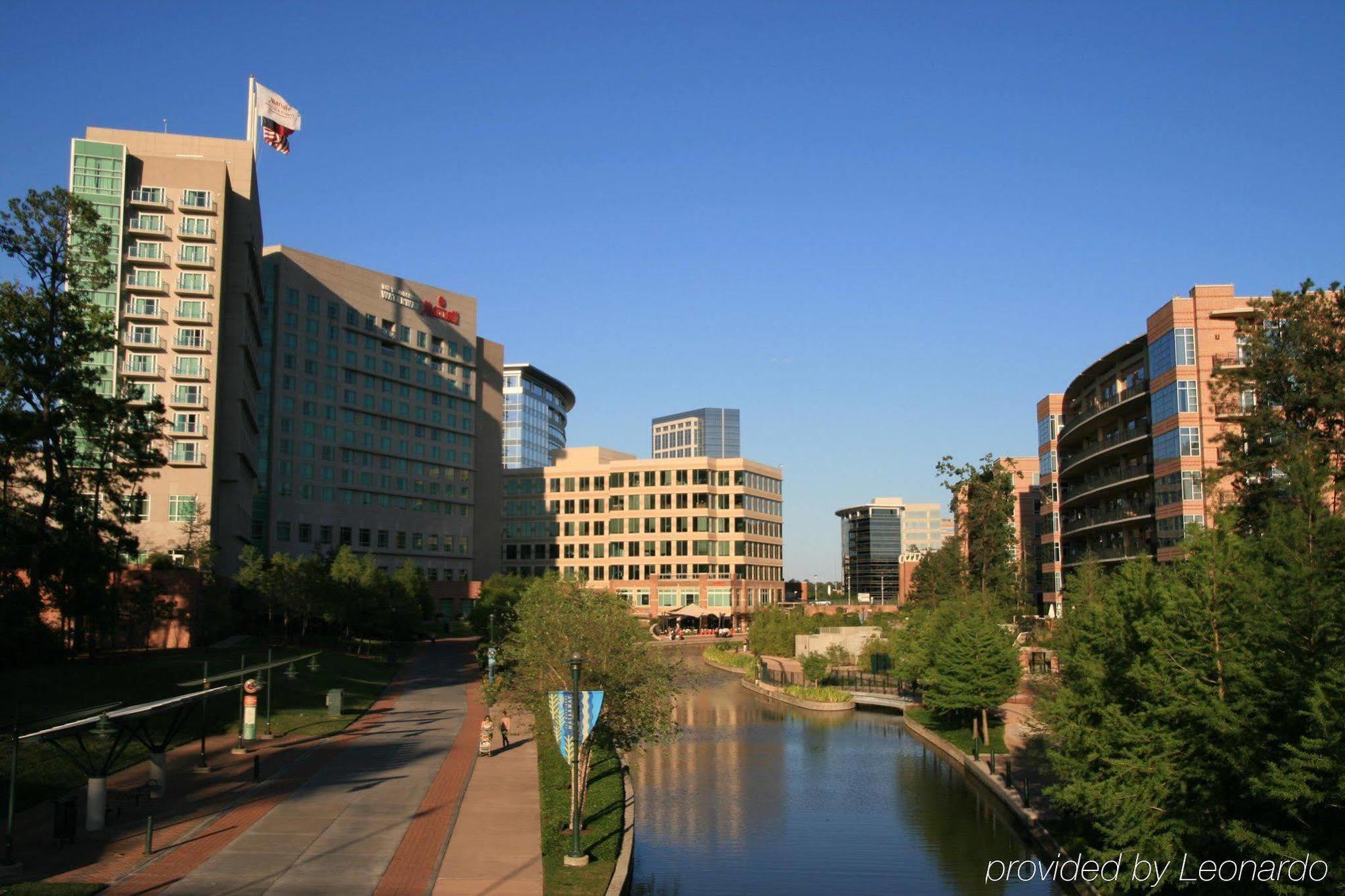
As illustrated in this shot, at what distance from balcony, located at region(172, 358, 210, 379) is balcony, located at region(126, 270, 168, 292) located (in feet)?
19.2

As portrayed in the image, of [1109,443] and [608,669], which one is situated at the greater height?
[1109,443]

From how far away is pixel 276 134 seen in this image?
105m

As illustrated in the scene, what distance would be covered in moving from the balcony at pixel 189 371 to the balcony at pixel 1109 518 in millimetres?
67893

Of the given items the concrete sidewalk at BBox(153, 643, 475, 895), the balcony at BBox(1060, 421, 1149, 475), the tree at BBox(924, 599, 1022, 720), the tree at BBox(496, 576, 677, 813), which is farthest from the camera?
the balcony at BBox(1060, 421, 1149, 475)

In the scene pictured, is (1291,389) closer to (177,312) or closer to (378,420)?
(177,312)

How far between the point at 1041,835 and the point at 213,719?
101 ft

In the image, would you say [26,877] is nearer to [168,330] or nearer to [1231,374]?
[1231,374]

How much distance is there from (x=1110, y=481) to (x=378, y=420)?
8950cm

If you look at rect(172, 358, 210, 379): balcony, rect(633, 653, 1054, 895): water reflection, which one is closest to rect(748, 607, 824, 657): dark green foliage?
rect(633, 653, 1054, 895): water reflection

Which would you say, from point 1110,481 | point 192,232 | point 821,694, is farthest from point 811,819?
point 192,232

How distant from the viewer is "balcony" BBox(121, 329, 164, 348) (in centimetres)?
8512

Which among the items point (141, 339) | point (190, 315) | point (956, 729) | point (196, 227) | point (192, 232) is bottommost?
point (956, 729)

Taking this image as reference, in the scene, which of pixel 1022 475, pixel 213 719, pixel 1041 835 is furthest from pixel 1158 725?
pixel 1022 475

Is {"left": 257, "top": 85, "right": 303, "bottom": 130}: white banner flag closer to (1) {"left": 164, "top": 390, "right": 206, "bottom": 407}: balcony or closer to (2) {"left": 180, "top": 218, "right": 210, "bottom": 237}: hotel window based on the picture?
(2) {"left": 180, "top": 218, "right": 210, "bottom": 237}: hotel window
